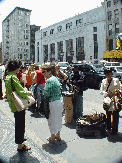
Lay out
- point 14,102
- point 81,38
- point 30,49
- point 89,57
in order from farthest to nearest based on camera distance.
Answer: point 30,49
point 81,38
point 89,57
point 14,102

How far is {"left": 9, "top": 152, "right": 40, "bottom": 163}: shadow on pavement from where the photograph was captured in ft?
10.0

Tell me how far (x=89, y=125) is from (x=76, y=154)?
3.15 feet

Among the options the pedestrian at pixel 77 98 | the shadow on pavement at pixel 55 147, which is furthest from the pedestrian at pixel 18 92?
the pedestrian at pixel 77 98

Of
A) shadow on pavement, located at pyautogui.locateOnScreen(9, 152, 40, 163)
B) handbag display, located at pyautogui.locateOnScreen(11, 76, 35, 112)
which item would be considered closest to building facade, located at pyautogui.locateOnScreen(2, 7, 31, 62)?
handbag display, located at pyautogui.locateOnScreen(11, 76, 35, 112)

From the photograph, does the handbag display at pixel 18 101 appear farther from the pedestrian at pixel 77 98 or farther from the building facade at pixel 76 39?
the building facade at pixel 76 39

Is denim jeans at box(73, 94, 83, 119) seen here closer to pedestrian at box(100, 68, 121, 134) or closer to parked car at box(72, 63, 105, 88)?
pedestrian at box(100, 68, 121, 134)

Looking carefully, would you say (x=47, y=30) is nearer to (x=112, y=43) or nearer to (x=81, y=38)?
(x=81, y=38)

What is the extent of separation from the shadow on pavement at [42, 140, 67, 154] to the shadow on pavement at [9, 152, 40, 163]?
14.8 inches

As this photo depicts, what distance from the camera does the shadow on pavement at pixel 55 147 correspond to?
3.44m

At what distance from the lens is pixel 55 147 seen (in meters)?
3.63

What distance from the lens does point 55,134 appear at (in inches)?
150

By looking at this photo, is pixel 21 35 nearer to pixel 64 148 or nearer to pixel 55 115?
pixel 55 115

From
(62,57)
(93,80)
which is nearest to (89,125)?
(93,80)

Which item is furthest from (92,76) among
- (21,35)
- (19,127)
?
(21,35)
